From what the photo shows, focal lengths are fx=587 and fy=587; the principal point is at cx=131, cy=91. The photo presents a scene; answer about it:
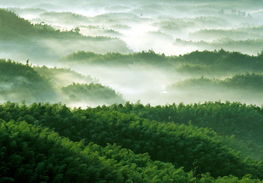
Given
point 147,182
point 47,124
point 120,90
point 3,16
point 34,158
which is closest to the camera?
point 34,158

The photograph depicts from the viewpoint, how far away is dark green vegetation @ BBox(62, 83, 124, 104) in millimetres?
42531

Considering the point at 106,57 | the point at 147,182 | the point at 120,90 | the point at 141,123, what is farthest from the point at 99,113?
the point at 106,57

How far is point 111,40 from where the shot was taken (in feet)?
267

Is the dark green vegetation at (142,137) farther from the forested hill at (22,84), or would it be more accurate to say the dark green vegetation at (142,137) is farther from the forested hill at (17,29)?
the forested hill at (17,29)

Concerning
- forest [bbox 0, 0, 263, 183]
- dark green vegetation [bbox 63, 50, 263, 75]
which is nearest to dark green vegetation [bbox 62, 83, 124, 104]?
forest [bbox 0, 0, 263, 183]

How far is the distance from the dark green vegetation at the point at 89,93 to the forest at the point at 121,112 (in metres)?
0.07

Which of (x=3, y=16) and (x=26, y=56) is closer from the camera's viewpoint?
(x=26, y=56)

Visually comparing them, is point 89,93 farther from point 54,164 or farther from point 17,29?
point 54,164

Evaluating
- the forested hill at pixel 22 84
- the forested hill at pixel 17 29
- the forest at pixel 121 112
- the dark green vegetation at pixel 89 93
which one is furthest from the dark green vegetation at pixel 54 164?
the forested hill at pixel 17 29

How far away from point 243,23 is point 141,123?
148669mm

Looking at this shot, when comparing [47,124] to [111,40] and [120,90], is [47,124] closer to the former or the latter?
[120,90]

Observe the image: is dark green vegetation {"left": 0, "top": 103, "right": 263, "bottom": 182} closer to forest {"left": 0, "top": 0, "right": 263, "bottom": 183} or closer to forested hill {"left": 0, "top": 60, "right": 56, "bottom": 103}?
forest {"left": 0, "top": 0, "right": 263, "bottom": 183}

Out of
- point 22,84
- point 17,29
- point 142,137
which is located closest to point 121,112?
point 142,137

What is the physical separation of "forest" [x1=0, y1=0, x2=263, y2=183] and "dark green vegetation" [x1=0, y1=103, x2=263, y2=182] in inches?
1.7
